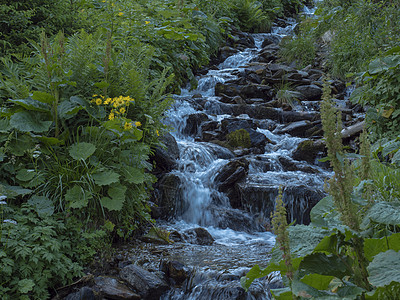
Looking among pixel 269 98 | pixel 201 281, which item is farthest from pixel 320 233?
pixel 269 98

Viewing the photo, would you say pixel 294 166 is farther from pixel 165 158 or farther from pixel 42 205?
pixel 42 205

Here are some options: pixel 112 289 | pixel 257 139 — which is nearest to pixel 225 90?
pixel 257 139

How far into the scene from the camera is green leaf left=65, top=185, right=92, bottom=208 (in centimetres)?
346

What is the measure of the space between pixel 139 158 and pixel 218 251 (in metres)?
1.44

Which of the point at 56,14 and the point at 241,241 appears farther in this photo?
the point at 56,14

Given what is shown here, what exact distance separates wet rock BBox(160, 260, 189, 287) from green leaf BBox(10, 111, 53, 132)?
1.85 m

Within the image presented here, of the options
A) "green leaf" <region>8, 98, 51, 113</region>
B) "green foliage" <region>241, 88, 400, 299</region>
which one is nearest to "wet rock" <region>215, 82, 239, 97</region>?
"green leaf" <region>8, 98, 51, 113</region>

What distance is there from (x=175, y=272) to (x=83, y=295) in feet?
2.91

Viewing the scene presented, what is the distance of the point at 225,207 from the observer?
19.4 ft

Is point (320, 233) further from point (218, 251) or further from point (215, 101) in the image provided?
point (215, 101)

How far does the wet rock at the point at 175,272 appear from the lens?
3.50m

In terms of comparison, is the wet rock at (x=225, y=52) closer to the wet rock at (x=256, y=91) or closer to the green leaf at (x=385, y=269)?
the wet rock at (x=256, y=91)

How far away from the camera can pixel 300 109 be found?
9.95 metres

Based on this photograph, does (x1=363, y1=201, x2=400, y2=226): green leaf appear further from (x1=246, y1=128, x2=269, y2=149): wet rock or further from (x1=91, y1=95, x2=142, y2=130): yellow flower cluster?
(x1=246, y1=128, x2=269, y2=149): wet rock
